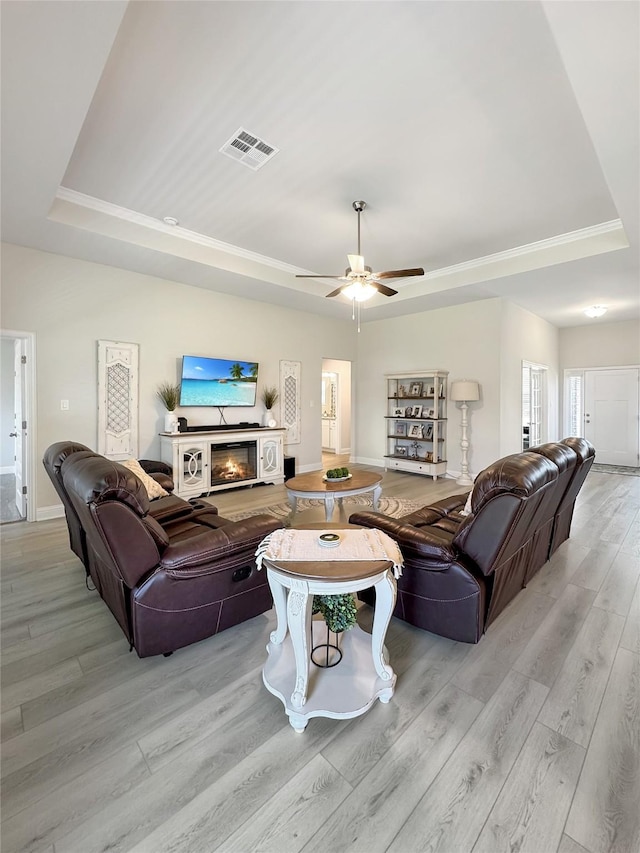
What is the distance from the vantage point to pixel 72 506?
236 cm

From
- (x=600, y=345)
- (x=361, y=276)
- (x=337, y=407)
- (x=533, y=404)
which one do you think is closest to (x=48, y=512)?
(x=361, y=276)

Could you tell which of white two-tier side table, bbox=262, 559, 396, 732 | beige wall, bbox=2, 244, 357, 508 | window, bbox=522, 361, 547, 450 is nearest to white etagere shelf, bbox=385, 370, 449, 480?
window, bbox=522, 361, 547, 450

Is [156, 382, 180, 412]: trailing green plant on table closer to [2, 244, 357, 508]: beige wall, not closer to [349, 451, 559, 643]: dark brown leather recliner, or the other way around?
[2, 244, 357, 508]: beige wall

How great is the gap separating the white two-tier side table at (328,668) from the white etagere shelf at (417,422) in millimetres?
4953

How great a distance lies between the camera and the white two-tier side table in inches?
61.3

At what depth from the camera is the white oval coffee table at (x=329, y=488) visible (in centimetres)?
358

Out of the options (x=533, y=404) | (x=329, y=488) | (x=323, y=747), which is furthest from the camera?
(x=533, y=404)

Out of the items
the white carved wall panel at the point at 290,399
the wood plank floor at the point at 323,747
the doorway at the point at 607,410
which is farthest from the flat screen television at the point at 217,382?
the doorway at the point at 607,410

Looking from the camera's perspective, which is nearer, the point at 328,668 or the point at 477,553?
the point at 328,668

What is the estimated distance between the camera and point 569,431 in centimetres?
866

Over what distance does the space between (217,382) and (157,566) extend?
4.13 meters

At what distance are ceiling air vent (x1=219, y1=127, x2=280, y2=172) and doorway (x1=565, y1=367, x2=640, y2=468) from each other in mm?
8174

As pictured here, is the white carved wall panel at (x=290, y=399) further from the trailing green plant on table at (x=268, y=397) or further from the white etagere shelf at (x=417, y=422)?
the white etagere shelf at (x=417, y=422)

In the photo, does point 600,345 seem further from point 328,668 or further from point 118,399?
point 118,399
